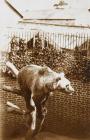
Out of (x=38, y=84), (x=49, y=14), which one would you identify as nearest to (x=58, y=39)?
(x=49, y=14)

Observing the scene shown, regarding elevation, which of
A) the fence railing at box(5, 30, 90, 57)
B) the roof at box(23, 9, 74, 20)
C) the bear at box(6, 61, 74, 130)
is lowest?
the bear at box(6, 61, 74, 130)

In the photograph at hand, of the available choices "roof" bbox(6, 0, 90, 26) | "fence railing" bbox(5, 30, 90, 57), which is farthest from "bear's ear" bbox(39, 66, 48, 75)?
"roof" bbox(6, 0, 90, 26)

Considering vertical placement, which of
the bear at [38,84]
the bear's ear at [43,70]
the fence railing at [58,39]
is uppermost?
the fence railing at [58,39]

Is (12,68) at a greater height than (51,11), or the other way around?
(51,11)

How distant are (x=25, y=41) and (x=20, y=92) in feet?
0.78

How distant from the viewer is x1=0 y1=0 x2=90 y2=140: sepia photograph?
2.12 meters

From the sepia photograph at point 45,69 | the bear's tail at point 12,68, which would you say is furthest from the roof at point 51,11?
the bear's tail at point 12,68

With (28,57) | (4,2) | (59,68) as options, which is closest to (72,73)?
(59,68)

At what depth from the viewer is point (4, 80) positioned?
220cm

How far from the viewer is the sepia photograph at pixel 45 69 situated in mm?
2115

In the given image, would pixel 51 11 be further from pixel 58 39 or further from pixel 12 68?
pixel 12 68

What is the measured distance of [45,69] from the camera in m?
2.15

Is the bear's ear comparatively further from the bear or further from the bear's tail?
the bear's tail

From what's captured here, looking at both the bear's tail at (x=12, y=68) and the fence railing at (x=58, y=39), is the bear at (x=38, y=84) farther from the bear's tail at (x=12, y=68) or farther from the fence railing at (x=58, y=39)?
the fence railing at (x=58, y=39)
